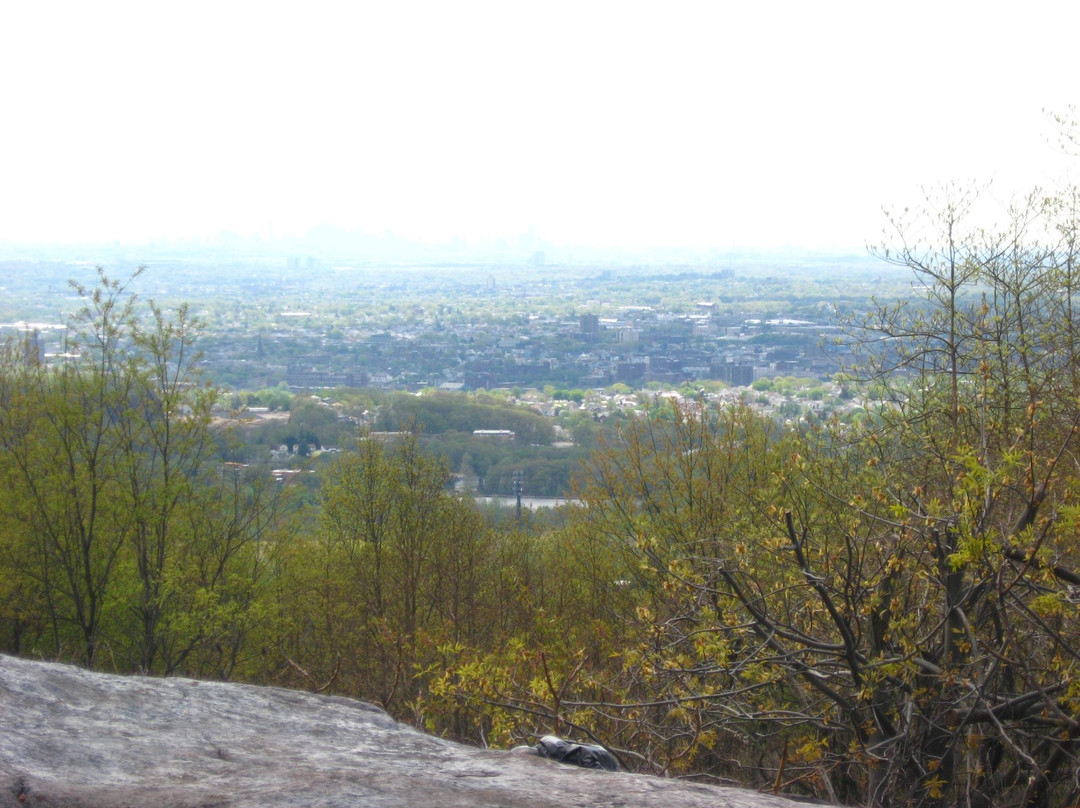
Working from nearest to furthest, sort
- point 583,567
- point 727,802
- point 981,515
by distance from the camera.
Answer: point 727,802
point 981,515
point 583,567

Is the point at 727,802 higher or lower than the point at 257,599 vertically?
higher

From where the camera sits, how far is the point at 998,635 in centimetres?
566

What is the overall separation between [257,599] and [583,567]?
230 inches

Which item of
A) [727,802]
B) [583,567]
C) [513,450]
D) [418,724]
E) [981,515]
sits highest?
[981,515]

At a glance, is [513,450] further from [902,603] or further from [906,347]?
[902,603]

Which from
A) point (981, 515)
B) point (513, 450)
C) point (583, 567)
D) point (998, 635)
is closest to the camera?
point (981, 515)

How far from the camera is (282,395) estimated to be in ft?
161

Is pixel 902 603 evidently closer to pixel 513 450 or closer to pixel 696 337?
pixel 513 450

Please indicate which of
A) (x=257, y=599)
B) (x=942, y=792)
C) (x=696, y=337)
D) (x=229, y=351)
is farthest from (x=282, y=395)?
(x=942, y=792)

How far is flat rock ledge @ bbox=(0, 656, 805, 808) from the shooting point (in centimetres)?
356

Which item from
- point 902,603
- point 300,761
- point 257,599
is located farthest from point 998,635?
point 257,599

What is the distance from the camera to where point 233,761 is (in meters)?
4.10

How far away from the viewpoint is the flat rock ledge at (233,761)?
3.56m

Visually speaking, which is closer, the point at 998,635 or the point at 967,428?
the point at 998,635
